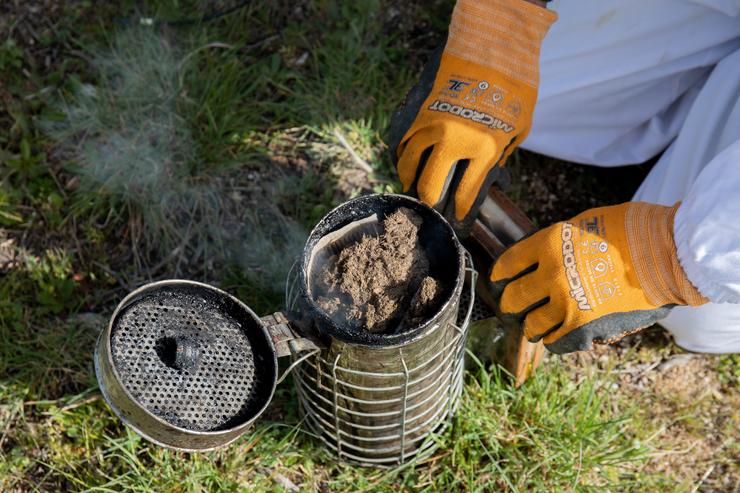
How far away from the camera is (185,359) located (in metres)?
1.67

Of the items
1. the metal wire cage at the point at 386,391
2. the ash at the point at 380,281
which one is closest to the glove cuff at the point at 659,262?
the metal wire cage at the point at 386,391

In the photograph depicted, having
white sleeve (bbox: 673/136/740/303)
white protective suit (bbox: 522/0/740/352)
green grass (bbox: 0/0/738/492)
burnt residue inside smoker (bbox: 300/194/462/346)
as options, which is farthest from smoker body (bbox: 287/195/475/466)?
white protective suit (bbox: 522/0/740/352)

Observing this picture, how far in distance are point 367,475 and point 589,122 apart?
1.52 meters

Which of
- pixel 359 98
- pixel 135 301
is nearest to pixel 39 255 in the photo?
pixel 135 301

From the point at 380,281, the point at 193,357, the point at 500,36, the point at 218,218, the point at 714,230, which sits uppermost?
the point at 500,36

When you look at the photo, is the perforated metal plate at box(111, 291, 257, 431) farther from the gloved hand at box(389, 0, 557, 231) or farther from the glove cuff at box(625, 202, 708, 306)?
the glove cuff at box(625, 202, 708, 306)

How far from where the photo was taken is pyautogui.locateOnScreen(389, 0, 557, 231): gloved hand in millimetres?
2055

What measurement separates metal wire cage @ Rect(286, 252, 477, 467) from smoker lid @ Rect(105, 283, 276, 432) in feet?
0.60

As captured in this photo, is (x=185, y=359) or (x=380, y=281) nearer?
(x=185, y=359)

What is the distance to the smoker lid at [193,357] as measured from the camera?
1679mm

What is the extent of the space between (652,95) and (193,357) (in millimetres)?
1902

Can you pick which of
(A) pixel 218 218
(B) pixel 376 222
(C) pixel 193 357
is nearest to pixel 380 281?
(B) pixel 376 222

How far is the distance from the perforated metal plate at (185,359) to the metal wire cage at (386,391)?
0.71ft

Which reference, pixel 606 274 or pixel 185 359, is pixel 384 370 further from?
pixel 606 274
